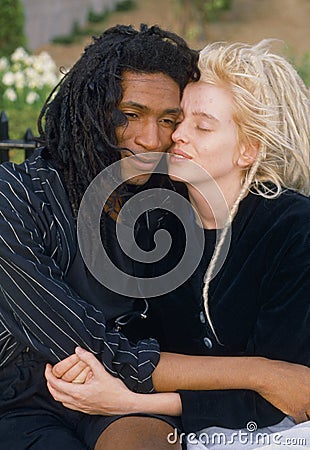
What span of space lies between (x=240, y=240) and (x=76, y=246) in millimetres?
576

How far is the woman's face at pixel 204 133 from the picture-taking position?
9.41 feet

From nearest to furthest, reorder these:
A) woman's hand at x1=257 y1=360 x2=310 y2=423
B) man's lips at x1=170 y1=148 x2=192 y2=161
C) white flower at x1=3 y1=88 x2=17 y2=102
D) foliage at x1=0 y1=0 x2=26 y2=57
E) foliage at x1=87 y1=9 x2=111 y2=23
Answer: woman's hand at x1=257 y1=360 x2=310 y2=423
man's lips at x1=170 y1=148 x2=192 y2=161
white flower at x1=3 y1=88 x2=17 y2=102
foliage at x1=0 y1=0 x2=26 y2=57
foliage at x1=87 y1=9 x2=111 y2=23

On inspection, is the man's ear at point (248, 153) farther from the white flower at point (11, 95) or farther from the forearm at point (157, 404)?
the white flower at point (11, 95)

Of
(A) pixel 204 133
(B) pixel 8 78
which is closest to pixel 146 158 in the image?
(A) pixel 204 133

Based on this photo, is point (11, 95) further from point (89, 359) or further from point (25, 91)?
point (89, 359)

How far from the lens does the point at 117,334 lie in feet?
8.79

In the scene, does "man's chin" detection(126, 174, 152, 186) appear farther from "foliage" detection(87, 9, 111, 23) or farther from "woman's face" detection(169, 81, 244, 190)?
"foliage" detection(87, 9, 111, 23)

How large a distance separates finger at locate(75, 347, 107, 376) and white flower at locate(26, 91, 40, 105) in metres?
4.52

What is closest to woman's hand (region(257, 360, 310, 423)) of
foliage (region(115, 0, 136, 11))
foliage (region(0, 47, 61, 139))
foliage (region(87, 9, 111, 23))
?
foliage (region(0, 47, 61, 139))

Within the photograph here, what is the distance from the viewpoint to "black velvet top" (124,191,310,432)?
2.70 m

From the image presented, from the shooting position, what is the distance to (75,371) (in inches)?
102

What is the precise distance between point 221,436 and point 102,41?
54.0 inches

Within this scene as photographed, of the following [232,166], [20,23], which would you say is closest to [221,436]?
[232,166]

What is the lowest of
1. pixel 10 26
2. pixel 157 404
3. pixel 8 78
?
pixel 10 26
